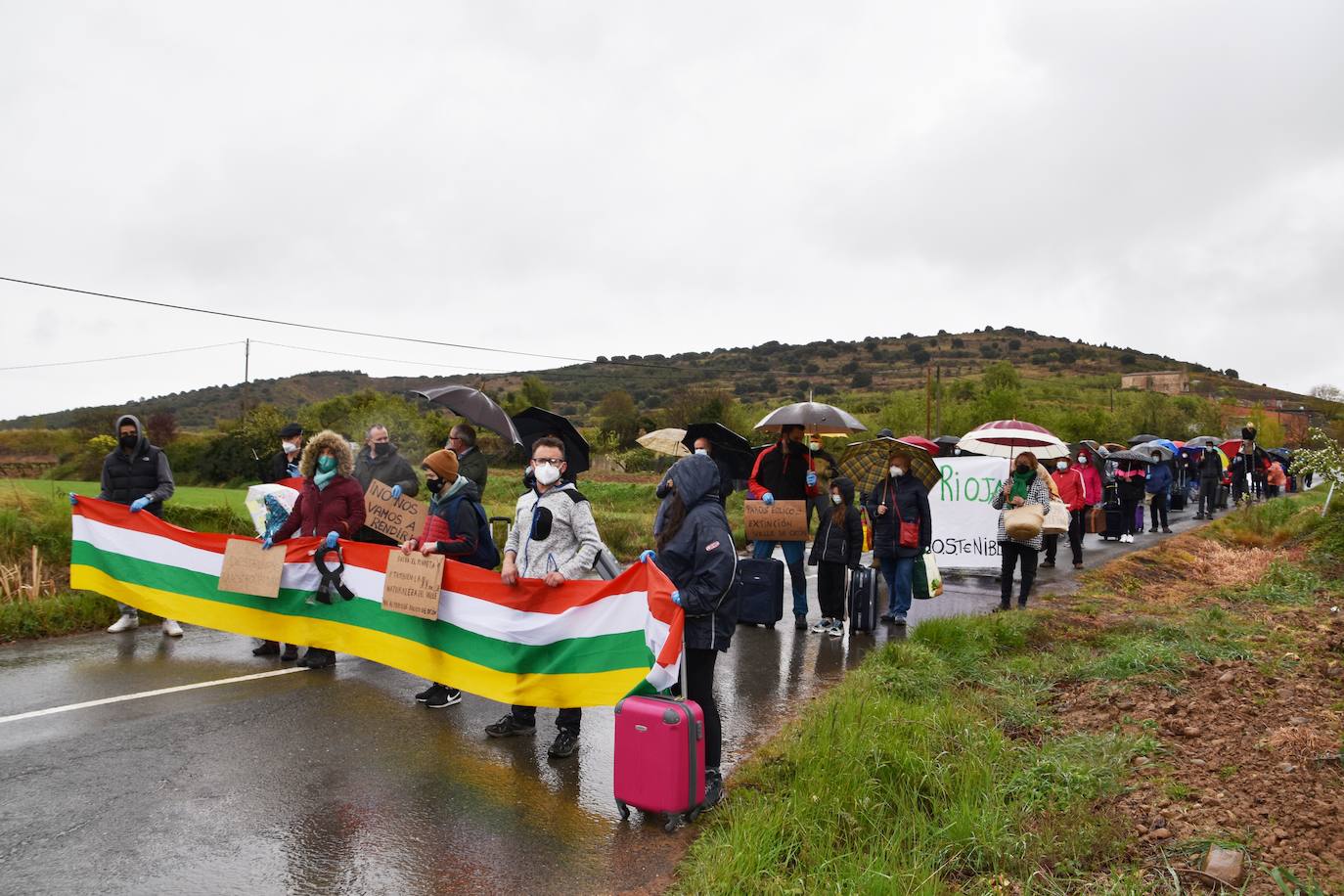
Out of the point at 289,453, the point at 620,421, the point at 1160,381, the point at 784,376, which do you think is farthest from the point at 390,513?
the point at 1160,381

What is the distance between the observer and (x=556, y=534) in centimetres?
598

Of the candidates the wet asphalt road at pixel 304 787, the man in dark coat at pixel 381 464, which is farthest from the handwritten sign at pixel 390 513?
the wet asphalt road at pixel 304 787

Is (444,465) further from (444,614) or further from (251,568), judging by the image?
(251,568)

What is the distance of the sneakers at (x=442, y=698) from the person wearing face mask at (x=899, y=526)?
528cm

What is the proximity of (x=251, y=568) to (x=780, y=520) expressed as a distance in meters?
5.27

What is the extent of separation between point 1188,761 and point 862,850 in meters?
2.15

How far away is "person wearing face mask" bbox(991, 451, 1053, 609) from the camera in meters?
10.6

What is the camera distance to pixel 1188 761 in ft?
16.3

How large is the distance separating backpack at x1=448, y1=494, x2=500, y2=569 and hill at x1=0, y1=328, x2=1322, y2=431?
7195cm

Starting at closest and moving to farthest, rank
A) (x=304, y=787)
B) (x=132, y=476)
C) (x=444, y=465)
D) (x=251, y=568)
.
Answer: (x=304, y=787) < (x=444, y=465) < (x=251, y=568) < (x=132, y=476)

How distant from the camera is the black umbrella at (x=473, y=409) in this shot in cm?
866

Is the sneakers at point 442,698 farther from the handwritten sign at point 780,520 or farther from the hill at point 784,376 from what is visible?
the hill at point 784,376

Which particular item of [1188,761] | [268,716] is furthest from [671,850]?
[268,716]

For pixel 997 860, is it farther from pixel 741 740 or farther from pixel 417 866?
pixel 417 866
